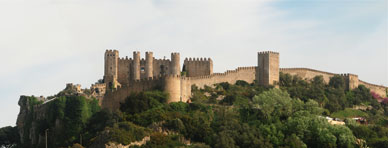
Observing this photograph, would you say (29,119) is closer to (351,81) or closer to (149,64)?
(149,64)

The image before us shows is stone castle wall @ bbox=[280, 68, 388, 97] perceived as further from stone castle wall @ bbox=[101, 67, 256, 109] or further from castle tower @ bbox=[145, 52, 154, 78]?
castle tower @ bbox=[145, 52, 154, 78]

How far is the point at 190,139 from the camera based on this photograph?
60219mm

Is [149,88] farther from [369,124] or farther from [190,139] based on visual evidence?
[369,124]

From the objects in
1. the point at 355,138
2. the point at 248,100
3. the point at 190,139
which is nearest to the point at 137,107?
the point at 190,139

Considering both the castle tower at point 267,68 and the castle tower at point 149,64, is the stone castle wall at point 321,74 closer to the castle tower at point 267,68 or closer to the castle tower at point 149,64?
the castle tower at point 267,68

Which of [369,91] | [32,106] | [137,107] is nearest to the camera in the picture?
[137,107]

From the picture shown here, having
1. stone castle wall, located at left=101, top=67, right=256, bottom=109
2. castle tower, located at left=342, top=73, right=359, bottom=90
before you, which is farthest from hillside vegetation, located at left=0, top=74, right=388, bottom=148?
castle tower, located at left=342, top=73, right=359, bottom=90

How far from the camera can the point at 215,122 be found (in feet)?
208

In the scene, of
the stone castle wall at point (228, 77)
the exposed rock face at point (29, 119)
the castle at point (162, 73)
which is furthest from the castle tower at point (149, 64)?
the exposed rock face at point (29, 119)

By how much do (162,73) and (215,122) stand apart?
15.1 m

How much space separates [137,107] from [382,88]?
120 feet

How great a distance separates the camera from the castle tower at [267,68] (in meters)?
80.5

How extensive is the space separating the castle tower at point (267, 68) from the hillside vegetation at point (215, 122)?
189cm

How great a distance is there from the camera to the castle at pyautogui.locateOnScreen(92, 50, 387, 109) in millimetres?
69562
